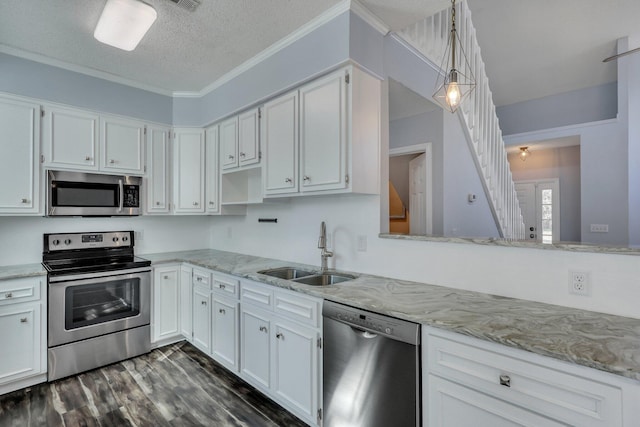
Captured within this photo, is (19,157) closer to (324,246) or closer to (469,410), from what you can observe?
(324,246)

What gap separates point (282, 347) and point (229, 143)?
2.09 m

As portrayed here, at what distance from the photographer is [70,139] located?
2.96 metres

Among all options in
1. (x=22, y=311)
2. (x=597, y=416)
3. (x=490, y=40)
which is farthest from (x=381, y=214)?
(x=490, y=40)

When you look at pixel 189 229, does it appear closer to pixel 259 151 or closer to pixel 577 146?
pixel 259 151

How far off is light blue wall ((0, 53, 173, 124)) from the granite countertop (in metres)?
2.45

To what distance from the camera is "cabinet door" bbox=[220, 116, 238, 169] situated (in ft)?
10.5

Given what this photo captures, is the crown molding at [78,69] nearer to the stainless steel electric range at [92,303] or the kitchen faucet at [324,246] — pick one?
the stainless steel electric range at [92,303]

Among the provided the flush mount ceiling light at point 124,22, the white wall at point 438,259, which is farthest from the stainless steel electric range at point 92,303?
the flush mount ceiling light at point 124,22

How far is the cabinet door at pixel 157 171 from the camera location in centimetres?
347

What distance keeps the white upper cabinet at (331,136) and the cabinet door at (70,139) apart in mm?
1893

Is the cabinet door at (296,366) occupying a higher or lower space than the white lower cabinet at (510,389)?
lower

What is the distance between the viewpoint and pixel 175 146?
12.0 feet

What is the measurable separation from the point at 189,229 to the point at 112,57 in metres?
1.97

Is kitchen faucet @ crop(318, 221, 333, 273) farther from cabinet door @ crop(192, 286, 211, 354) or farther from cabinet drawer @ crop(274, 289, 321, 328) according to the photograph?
cabinet door @ crop(192, 286, 211, 354)
